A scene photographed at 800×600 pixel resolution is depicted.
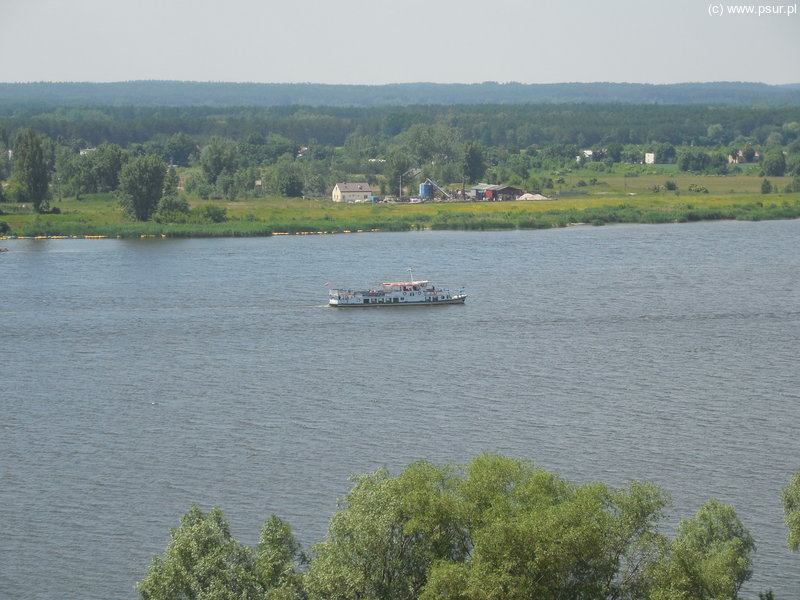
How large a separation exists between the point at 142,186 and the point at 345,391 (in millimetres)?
40311

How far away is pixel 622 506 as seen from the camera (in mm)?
16500

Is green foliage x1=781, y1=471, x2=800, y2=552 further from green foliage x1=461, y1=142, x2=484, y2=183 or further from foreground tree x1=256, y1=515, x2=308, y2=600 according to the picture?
green foliage x1=461, y1=142, x2=484, y2=183

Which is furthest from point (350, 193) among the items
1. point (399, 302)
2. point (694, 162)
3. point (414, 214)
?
point (399, 302)

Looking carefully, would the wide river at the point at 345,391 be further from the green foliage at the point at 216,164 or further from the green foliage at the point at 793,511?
the green foliage at the point at 216,164

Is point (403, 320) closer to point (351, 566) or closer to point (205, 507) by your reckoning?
point (205, 507)

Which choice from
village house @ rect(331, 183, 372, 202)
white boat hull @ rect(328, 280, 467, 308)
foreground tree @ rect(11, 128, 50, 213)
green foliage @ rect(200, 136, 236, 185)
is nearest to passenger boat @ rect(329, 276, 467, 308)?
white boat hull @ rect(328, 280, 467, 308)

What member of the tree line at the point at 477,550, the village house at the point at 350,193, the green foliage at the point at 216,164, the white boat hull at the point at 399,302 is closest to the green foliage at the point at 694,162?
the village house at the point at 350,193

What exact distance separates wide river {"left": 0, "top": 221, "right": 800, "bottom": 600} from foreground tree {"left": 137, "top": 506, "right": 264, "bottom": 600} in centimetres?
311

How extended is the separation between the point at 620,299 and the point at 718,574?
27.4 meters

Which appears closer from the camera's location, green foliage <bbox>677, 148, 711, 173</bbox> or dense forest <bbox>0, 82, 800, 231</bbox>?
dense forest <bbox>0, 82, 800, 231</bbox>

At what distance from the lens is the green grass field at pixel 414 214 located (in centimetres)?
6723

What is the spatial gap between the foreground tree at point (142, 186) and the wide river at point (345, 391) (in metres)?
15.4

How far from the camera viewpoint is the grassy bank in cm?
6712

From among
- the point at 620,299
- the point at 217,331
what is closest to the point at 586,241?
the point at 620,299
